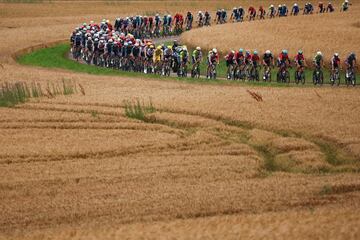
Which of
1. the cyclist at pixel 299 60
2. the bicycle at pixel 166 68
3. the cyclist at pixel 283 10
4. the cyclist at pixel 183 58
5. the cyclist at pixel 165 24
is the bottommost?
the cyclist at pixel 283 10

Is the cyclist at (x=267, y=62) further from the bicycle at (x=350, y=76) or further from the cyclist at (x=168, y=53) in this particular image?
the cyclist at (x=168, y=53)

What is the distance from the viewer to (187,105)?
41844 millimetres

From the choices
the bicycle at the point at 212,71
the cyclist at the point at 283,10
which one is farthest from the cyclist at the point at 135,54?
the cyclist at the point at 283,10

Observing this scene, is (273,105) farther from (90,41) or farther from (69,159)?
(90,41)

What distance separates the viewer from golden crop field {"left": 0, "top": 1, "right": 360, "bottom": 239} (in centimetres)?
2338

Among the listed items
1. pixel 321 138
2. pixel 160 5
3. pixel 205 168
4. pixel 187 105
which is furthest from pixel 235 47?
pixel 160 5

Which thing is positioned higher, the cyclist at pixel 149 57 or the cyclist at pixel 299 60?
the cyclist at pixel 299 60

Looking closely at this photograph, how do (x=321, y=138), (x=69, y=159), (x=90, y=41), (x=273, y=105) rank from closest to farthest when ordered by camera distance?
(x=69, y=159) → (x=321, y=138) → (x=273, y=105) → (x=90, y=41)

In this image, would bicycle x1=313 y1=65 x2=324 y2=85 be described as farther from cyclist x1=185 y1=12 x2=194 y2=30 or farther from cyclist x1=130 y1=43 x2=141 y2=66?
cyclist x1=185 y1=12 x2=194 y2=30

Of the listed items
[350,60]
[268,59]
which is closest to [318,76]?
[350,60]

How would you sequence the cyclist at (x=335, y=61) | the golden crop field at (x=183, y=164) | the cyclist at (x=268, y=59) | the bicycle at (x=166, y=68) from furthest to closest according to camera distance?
the bicycle at (x=166, y=68), the cyclist at (x=268, y=59), the cyclist at (x=335, y=61), the golden crop field at (x=183, y=164)

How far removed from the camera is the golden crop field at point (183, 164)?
76.7 ft

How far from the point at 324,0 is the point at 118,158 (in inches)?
4021

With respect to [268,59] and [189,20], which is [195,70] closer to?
[268,59]
